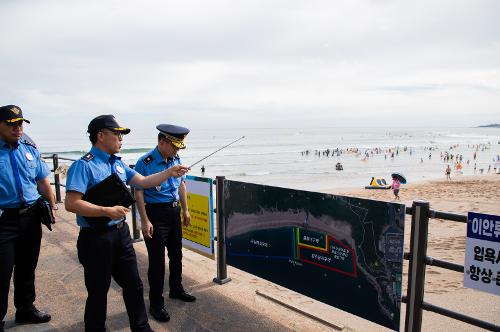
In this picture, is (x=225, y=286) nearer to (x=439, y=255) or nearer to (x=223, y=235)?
(x=223, y=235)

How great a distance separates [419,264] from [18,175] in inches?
132

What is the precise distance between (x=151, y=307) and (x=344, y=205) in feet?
7.10

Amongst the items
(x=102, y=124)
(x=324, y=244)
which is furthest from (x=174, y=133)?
(x=324, y=244)

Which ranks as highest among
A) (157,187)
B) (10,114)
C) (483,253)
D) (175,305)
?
(10,114)

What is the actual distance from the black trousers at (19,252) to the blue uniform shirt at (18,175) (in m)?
0.11

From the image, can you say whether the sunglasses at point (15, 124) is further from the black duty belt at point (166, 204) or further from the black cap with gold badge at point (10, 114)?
the black duty belt at point (166, 204)

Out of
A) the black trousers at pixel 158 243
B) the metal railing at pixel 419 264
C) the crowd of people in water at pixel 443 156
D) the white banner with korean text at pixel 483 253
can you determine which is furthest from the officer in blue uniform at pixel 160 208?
the crowd of people in water at pixel 443 156

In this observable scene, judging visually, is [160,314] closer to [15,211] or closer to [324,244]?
[15,211]

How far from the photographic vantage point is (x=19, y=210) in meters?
3.17

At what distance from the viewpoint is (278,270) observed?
379cm

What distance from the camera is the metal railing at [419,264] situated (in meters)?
2.58

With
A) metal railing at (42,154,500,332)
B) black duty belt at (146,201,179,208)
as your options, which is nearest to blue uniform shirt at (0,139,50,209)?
black duty belt at (146,201,179,208)

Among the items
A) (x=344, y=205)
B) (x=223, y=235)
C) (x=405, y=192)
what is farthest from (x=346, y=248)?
(x=405, y=192)

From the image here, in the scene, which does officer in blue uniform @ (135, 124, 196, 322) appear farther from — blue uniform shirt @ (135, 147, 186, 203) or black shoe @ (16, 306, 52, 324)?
black shoe @ (16, 306, 52, 324)
